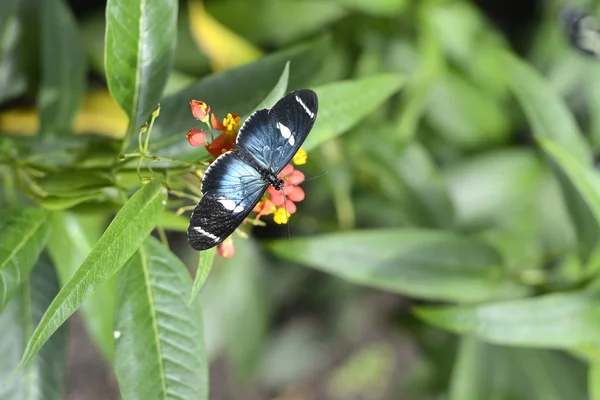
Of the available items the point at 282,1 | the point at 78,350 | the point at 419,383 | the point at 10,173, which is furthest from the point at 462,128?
the point at 78,350

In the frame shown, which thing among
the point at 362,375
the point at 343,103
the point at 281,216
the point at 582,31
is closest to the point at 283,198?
the point at 281,216

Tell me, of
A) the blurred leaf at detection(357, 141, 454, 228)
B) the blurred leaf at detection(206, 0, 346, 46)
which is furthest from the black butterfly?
the blurred leaf at detection(206, 0, 346, 46)

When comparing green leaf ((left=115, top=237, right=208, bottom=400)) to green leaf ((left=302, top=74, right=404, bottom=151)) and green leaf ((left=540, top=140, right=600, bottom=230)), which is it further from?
green leaf ((left=540, top=140, right=600, bottom=230))

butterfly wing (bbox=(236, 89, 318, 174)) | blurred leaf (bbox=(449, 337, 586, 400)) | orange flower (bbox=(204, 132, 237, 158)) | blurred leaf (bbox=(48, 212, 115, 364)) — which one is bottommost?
blurred leaf (bbox=(449, 337, 586, 400))

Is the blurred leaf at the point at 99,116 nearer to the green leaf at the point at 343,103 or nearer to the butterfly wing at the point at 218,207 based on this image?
the green leaf at the point at 343,103

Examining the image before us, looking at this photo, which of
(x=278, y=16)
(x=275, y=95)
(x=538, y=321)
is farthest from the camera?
(x=278, y=16)

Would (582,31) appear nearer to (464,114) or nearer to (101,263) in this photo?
(464,114)

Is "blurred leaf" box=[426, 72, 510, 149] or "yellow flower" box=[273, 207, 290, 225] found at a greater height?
"blurred leaf" box=[426, 72, 510, 149]
